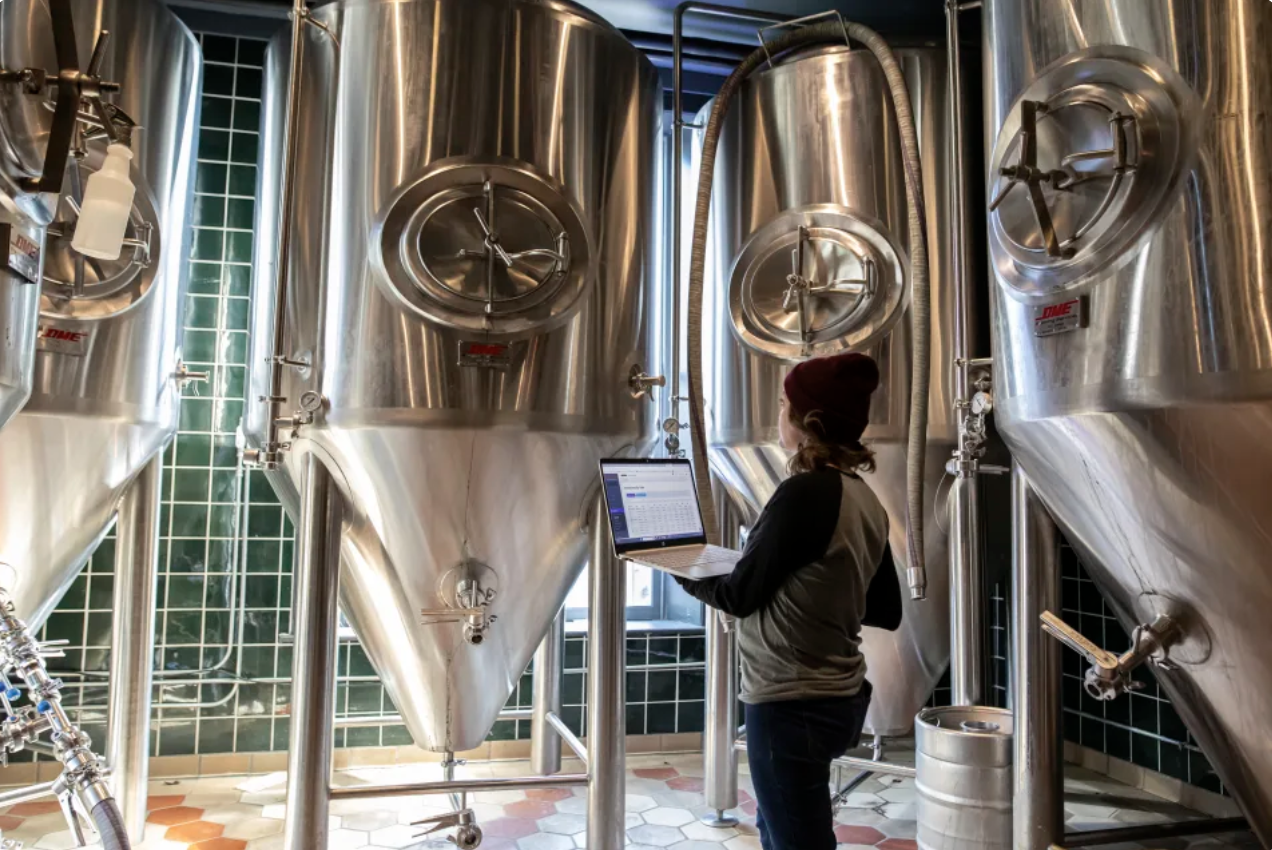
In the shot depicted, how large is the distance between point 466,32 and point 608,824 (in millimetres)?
1874

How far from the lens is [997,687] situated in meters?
3.48

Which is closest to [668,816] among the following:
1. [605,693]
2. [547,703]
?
[547,703]

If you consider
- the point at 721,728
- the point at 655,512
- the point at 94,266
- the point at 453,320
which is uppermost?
the point at 94,266

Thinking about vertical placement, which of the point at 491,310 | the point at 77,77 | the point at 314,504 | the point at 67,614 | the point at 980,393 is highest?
the point at 77,77

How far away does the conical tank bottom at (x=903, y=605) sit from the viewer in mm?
2322

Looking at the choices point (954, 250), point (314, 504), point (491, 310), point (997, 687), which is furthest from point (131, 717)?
point (997, 687)

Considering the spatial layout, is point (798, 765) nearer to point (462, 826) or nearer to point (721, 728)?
point (462, 826)

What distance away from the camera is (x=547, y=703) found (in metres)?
2.88

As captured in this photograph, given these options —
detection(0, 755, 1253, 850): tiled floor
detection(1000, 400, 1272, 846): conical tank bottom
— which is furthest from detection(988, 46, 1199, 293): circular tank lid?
detection(0, 755, 1253, 850): tiled floor

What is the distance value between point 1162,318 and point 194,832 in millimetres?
2597

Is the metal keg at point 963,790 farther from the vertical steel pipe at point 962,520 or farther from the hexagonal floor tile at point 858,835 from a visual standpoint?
the hexagonal floor tile at point 858,835

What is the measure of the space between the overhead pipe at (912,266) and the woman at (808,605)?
2.23 feet

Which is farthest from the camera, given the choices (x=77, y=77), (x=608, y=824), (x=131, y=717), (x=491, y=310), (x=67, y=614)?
(x=67, y=614)

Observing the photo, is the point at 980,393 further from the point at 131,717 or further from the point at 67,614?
the point at 67,614
